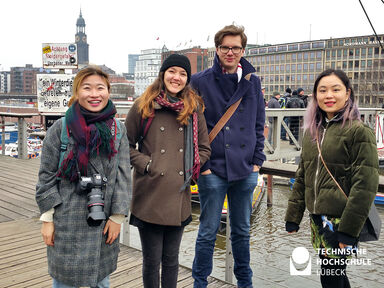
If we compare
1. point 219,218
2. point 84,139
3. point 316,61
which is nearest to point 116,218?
point 84,139

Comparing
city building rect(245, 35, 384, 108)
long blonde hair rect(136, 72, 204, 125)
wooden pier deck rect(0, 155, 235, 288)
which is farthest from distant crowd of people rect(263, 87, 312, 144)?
city building rect(245, 35, 384, 108)

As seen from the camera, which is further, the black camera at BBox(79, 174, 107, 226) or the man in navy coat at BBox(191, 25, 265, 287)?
the man in navy coat at BBox(191, 25, 265, 287)

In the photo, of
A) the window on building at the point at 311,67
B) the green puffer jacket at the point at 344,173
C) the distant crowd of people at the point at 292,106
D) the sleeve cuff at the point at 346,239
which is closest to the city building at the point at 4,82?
the window on building at the point at 311,67

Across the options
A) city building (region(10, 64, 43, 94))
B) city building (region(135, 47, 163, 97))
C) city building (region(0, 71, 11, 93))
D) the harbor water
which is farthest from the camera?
city building (region(0, 71, 11, 93))

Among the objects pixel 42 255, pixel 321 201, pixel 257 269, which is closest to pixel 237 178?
pixel 321 201

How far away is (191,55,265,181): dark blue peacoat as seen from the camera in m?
2.62

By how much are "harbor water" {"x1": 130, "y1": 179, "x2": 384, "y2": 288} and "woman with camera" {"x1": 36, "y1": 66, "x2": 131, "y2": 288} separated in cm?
331

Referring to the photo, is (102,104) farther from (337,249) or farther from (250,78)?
Answer: (337,249)

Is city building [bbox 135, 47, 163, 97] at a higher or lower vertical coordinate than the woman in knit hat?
higher

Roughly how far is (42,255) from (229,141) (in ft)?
7.30

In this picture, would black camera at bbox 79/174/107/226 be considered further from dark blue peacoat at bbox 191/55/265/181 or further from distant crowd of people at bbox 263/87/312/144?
distant crowd of people at bbox 263/87/312/144

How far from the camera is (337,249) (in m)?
2.11

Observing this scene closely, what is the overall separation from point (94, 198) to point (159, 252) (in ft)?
2.21

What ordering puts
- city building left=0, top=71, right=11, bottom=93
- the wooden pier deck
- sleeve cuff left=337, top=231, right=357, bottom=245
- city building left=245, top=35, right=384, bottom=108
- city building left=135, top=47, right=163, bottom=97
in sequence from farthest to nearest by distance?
city building left=0, top=71, right=11, bottom=93 → city building left=135, top=47, right=163, bottom=97 → city building left=245, top=35, right=384, bottom=108 → the wooden pier deck → sleeve cuff left=337, top=231, right=357, bottom=245
